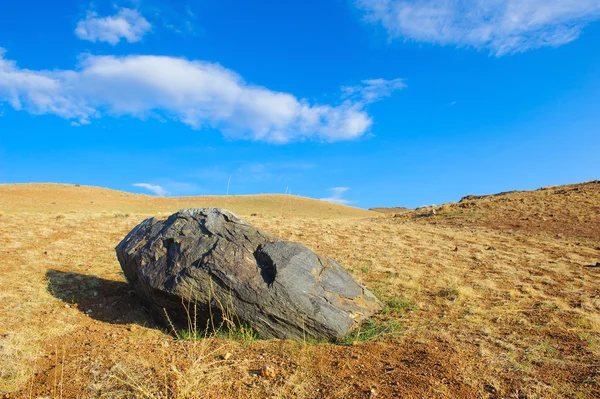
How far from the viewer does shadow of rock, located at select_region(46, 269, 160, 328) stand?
6.86 meters

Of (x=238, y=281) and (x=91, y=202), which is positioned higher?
(x=91, y=202)

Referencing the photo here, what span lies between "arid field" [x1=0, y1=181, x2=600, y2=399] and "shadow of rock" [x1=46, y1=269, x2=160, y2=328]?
4 centimetres

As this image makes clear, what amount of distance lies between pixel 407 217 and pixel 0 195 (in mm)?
33846

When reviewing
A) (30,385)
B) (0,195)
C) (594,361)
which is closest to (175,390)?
(30,385)

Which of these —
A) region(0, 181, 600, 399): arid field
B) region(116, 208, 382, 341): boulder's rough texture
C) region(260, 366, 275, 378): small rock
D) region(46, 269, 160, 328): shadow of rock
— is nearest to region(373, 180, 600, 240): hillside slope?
region(0, 181, 600, 399): arid field

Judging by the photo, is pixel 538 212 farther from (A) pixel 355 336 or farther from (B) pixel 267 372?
(B) pixel 267 372

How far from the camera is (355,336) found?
596cm

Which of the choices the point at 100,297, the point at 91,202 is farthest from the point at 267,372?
the point at 91,202

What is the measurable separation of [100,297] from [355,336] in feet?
17.7

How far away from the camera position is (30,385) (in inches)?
169

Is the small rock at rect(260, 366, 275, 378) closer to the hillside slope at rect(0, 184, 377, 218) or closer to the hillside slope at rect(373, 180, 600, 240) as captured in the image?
the hillside slope at rect(373, 180, 600, 240)

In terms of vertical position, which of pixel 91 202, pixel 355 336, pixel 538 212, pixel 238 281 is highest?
pixel 538 212

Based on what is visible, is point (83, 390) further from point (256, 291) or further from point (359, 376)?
point (359, 376)

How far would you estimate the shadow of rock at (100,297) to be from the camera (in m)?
6.86
